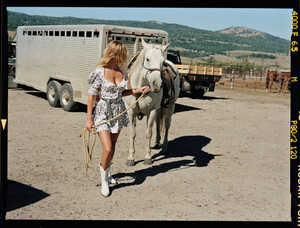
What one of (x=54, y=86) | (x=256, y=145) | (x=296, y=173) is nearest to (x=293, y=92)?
(x=296, y=173)

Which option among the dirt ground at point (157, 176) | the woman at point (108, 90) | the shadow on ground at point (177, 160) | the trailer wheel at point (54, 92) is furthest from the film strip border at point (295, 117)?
the trailer wheel at point (54, 92)

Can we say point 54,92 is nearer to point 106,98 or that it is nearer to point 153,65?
point 153,65

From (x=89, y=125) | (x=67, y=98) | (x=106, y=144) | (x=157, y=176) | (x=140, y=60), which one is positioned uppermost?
(x=140, y=60)

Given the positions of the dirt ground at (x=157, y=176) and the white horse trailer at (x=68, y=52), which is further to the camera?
the white horse trailer at (x=68, y=52)

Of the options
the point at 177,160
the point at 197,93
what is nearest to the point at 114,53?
the point at 177,160

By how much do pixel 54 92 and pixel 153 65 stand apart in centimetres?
714

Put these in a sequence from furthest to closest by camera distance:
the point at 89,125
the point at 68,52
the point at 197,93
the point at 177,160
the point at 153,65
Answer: the point at 197,93
the point at 68,52
the point at 177,160
the point at 153,65
the point at 89,125

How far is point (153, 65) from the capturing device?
4613 mm

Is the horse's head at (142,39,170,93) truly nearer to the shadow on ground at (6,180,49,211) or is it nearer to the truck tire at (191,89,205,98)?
the shadow on ground at (6,180,49,211)

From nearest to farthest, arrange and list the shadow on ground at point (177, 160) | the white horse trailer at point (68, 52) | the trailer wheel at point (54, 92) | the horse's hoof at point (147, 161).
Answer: the shadow on ground at point (177, 160) → the horse's hoof at point (147, 161) → the white horse trailer at point (68, 52) → the trailer wheel at point (54, 92)

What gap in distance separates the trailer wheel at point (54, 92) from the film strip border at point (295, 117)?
8971mm

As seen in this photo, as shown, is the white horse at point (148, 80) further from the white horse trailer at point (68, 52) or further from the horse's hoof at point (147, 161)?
the white horse trailer at point (68, 52)

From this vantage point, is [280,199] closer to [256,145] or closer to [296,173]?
[296,173]

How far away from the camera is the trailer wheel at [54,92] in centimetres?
1059
